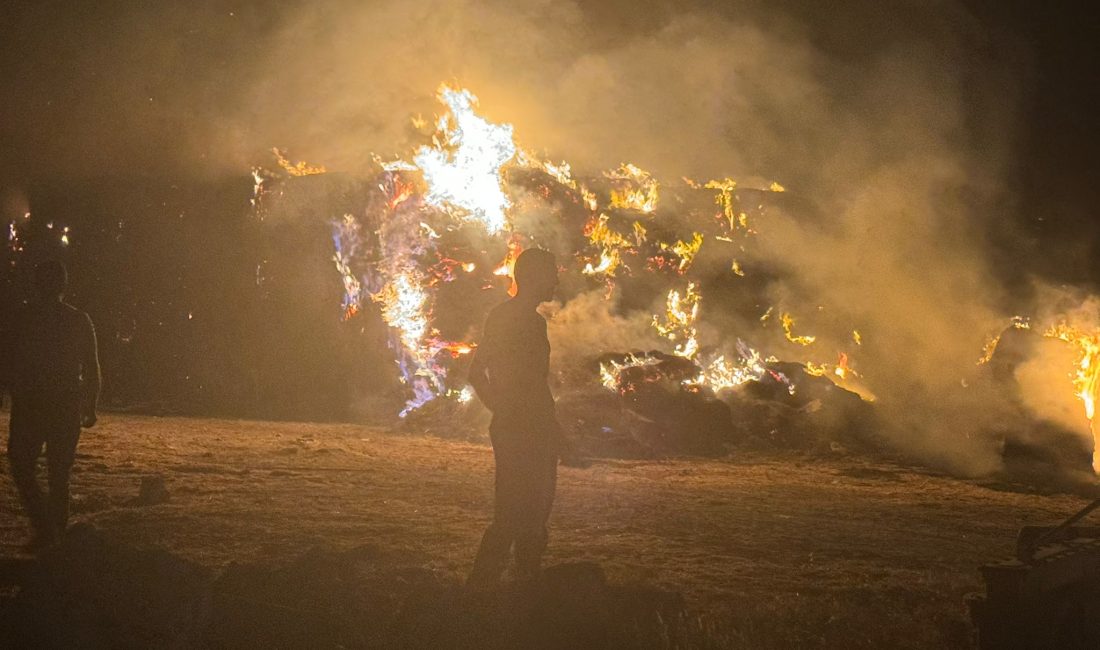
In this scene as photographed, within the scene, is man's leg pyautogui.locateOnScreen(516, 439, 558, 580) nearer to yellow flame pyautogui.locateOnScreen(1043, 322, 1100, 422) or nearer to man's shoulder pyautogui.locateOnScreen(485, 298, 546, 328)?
man's shoulder pyautogui.locateOnScreen(485, 298, 546, 328)

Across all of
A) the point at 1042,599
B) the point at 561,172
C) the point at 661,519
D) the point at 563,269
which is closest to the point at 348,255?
the point at 563,269

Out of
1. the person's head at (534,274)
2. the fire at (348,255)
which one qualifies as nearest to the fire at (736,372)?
the fire at (348,255)

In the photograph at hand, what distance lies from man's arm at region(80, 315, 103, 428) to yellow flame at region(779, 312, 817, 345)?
56.7 feet

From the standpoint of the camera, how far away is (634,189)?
70.8ft

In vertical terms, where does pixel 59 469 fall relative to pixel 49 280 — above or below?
below

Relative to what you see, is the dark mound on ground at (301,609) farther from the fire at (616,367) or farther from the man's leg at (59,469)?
the fire at (616,367)

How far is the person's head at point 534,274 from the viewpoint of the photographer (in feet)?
17.3

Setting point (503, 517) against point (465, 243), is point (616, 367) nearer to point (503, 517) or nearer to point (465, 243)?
point (465, 243)

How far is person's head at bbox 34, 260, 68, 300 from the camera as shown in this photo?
20.2ft

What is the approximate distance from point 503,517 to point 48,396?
3.53 metres

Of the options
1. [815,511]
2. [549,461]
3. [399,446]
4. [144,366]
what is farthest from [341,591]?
[144,366]

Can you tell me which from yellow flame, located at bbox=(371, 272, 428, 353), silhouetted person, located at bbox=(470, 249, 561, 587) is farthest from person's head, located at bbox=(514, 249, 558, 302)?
yellow flame, located at bbox=(371, 272, 428, 353)

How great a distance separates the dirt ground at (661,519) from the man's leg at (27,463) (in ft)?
1.00

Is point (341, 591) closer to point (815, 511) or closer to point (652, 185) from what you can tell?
point (815, 511)
